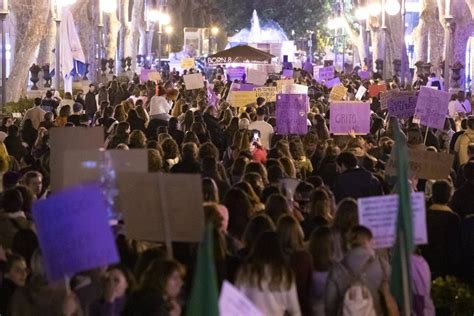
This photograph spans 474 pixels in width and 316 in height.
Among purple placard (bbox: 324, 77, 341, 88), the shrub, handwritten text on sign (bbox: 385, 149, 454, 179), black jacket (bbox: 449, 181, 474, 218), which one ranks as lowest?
the shrub

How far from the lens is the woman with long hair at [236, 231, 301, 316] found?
293 inches

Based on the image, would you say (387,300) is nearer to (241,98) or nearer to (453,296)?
(453,296)

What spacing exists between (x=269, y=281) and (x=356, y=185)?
4377 mm

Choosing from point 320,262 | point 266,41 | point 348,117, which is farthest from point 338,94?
point 266,41

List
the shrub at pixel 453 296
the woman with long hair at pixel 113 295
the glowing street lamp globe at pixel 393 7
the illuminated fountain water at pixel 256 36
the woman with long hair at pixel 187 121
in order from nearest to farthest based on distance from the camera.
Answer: the woman with long hair at pixel 113 295
the shrub at pixel 453 296
the woman with long hair at pixel 187 121
the glowing street lamp globe at pixel 393 7
the illuminated fountain water at pixel 256 36

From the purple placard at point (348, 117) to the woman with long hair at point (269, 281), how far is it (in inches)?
391

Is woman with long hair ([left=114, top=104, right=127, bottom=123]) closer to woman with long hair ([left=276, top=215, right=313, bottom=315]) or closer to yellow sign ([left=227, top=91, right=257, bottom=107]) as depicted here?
yellow sign ([left=227, top=91, right=257, bottom=107])

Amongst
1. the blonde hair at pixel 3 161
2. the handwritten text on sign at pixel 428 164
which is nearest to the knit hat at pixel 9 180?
the blonde hair at pixel 3 161

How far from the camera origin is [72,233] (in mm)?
7098

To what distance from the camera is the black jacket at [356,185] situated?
11.7 m

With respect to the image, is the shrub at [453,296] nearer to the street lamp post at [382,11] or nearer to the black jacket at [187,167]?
the black jacket at [187,167]

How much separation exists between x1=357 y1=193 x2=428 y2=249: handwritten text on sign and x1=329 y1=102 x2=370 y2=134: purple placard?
9.16m

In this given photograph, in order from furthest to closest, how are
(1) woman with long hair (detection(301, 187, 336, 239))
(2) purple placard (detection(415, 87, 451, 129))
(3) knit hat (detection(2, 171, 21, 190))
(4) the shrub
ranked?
(2) purple placard (detection(415, 87, 451, 129)) < (3) knit hat (detection(2, 171, 21, 190)) < (1) woman with long hair (detection(301, 187, 336, 239)) < (4) the shrub

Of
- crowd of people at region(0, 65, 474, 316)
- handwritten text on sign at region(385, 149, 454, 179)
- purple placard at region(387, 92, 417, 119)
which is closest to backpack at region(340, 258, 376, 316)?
crowd of people at region(0, 65, 474, 316)
